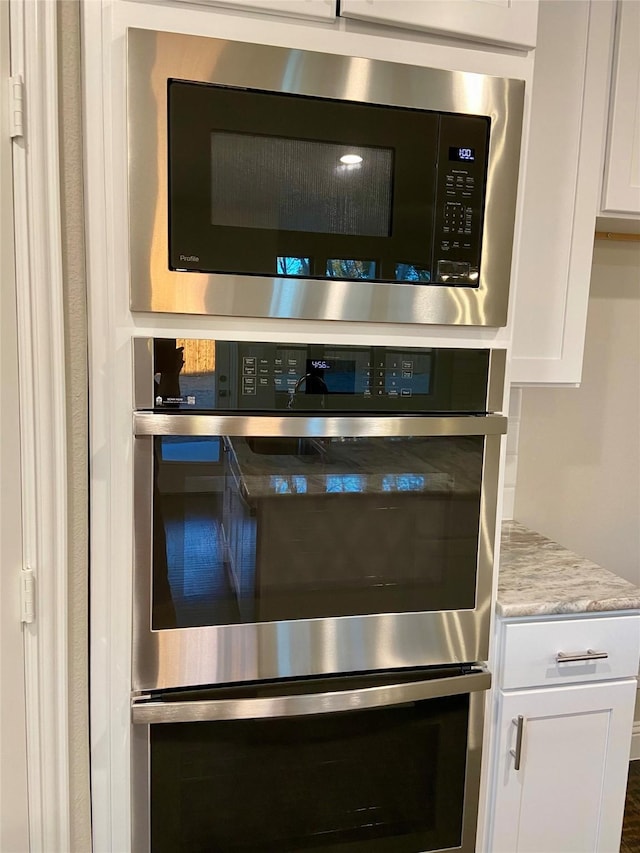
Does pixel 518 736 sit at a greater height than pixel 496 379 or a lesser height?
lesser

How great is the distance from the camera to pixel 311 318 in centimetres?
112

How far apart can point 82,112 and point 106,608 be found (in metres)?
0.81

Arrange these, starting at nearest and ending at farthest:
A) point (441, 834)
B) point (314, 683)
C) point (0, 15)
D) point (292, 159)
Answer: point (0, 15) → point (292, 159) → point (314, 683) → point (441, 834)

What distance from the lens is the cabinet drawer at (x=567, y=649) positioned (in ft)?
4.30

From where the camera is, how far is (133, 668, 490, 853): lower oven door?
115 centimetres

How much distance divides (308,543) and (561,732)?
2.32 ft

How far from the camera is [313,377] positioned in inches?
44.7

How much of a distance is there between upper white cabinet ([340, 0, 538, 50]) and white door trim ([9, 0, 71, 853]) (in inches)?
19.8

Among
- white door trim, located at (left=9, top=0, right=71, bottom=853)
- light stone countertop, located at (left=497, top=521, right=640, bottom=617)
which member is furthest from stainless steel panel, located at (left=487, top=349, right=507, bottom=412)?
white door trim, located at (left=9, top=0, right=71, bottom=853)

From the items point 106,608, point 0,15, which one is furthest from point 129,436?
point 0,15

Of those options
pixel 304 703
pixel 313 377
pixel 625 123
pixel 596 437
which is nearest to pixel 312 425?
pixel 313 377

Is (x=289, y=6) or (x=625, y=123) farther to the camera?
(x=625, y=123)

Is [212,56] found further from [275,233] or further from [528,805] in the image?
[528,805]

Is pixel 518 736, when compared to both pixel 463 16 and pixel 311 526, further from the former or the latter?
pixel 463 16
